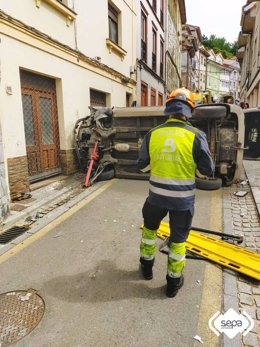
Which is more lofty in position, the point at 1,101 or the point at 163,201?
the point at 1,101

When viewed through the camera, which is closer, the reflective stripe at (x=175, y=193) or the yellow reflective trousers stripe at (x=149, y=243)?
the reflective stripe at (x=175, y=193)

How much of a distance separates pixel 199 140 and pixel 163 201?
68cm

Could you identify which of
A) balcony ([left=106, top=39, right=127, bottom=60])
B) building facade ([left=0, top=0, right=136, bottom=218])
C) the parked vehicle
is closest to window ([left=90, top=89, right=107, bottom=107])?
building facade ([left=0, top=0, right=136, bottom=218])

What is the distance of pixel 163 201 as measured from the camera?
2.68 meters

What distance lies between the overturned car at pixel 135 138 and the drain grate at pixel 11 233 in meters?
2.62

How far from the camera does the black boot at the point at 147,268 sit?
9.58 feet

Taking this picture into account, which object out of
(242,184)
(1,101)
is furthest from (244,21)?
(1,101)

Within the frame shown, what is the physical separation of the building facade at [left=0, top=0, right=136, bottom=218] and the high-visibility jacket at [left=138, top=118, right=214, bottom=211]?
9.52 feet

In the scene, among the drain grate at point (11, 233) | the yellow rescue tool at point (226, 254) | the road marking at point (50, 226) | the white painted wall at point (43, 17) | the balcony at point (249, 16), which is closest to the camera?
the yellow rescue tool at point (226, 254)

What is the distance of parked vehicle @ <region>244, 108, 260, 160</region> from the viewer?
939 centimetres

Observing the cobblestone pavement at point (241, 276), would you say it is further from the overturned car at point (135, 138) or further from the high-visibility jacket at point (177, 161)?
the high-visibility jacket at point (177, 161)

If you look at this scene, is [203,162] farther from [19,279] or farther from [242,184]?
[242,184]

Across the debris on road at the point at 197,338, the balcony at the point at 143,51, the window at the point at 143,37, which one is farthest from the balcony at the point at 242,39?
the debris on road at the point at 197,338

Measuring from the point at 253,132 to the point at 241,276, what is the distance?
7655 millimetres
